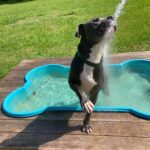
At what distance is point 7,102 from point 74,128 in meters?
1.27

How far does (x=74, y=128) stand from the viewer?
396 cm

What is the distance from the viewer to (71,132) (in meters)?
3.88

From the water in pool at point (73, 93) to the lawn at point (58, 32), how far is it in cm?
151

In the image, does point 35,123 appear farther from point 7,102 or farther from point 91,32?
point 91,32

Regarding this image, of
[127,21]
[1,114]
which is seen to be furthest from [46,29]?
[1,114]

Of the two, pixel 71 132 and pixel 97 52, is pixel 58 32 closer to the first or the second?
pixel 71 132

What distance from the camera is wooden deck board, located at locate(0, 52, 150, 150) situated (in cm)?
362

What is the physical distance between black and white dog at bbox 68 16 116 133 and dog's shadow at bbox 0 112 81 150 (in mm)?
287

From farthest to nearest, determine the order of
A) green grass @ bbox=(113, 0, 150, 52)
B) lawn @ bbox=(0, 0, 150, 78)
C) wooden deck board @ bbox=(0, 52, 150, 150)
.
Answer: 1. lawn @ bbox=(0, 0, 150, 78)
2. green grass @ bbox=(113, 0, 150, 52)
3. wooden deck board @ bbox=(0, 52, 150, 150)

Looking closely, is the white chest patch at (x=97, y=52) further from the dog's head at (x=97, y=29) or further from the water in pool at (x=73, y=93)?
the water in pool at (x=73, y=93)

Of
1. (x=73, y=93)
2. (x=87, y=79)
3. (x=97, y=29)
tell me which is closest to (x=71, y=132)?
(x=87, y=79)

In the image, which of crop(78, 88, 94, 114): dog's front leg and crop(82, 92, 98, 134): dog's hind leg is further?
crop(82, 92, 98, 134): dog's hind leg

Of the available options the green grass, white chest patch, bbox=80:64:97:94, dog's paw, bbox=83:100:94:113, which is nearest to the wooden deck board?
dog's paw, bbox=83:100:94:113

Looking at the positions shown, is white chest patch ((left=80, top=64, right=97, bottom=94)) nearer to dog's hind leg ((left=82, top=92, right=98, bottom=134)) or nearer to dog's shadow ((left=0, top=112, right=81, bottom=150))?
dog's hind leg ((left=82, top=92, right=98, bottom=134))
